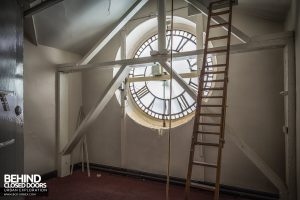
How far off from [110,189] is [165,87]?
193cm

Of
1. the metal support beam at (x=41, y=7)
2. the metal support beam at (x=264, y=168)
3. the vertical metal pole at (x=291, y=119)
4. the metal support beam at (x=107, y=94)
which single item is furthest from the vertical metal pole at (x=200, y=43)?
the metal support beam at (x=41, y=7)

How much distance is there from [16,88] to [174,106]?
104 inches

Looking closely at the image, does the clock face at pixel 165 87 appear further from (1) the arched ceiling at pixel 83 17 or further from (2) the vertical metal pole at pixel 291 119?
(2) the vertical metal pole at pixel 291 119

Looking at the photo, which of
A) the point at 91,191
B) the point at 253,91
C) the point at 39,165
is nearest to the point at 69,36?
the point at 39,165

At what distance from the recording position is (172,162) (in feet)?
11.7

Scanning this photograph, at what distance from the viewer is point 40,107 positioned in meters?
3.68

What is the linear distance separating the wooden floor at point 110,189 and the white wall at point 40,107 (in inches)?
16.8

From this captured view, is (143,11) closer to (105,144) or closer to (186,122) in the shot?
(186,122)

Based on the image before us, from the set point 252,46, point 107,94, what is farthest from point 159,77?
point 252,46

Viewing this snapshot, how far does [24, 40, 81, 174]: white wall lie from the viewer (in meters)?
3.46

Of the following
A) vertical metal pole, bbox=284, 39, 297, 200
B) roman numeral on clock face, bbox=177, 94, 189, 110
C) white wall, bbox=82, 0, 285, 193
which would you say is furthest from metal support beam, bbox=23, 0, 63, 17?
vertical metal pole, bbox=284, 39, 297, 200

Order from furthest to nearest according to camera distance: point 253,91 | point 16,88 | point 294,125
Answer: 1. point 253,91
2. point 294,125
3. point 16,88

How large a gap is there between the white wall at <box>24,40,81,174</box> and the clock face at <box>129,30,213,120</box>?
1.47 metres

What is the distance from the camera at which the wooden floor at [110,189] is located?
2998 mm
